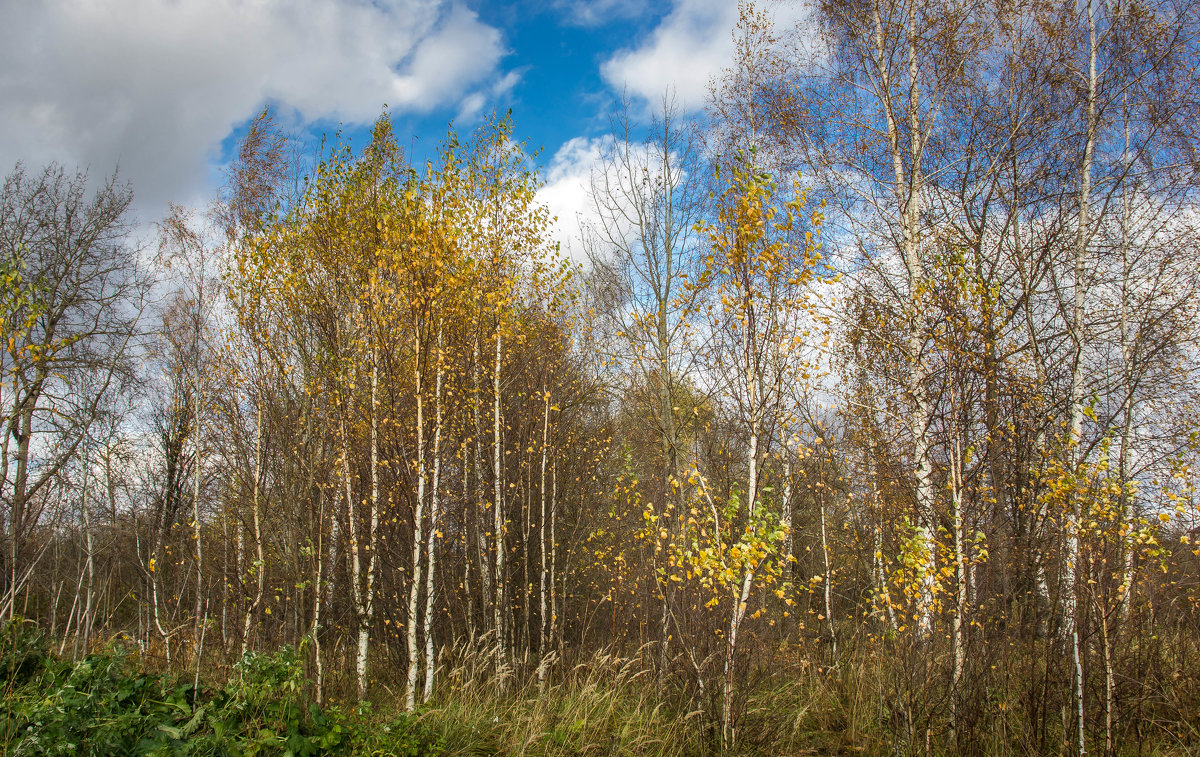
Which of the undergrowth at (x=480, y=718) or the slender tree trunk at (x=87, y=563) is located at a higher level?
the slender tree trunk at (x=87, y=563)

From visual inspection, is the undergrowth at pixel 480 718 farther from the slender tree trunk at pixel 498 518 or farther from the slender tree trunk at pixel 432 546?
the slender tree trunk at pixel 498 518

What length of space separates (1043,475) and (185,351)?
13139 millimetres

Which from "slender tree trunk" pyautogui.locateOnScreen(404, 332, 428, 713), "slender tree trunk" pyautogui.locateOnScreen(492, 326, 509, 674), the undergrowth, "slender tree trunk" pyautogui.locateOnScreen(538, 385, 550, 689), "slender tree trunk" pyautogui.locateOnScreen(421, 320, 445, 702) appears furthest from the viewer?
"slender tree trunk" pyautogui.locateOnScreen(538, 385, 550, 689)

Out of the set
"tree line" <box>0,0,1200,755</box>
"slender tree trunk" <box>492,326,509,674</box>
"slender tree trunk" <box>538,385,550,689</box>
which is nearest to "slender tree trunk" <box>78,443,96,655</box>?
"tree line" <box>0,0,1200,755</box>

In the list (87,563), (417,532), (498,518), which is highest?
(498,518)

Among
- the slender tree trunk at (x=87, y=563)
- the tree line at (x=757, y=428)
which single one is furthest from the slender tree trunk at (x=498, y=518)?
the slender tree trunk at (x=87, y=563)

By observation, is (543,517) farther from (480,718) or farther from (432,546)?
(480,718)

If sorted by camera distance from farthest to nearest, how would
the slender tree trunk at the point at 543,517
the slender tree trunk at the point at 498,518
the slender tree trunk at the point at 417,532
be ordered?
the slender tree trunk at the point at 543,517, the slender tree trunk at the point at 498,518, the slender tree trunk at the point at 417,532

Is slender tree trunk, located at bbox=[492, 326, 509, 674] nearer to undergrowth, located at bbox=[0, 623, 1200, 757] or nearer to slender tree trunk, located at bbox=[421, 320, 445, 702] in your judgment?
slender tree trunk, located at bbox=[421, 320, 445, 702]

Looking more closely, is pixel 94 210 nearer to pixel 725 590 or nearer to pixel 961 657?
pixel 725 590

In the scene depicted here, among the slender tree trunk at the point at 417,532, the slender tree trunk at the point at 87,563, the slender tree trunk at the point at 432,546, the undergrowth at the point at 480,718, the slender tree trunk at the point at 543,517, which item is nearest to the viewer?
the undergrowth at the point at 480,718

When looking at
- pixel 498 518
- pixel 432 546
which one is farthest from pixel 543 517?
pixel 432 546

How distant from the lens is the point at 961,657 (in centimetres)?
436

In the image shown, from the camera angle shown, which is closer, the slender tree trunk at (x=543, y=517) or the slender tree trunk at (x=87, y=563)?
the slender tree trunk at (x=87, y=563)
